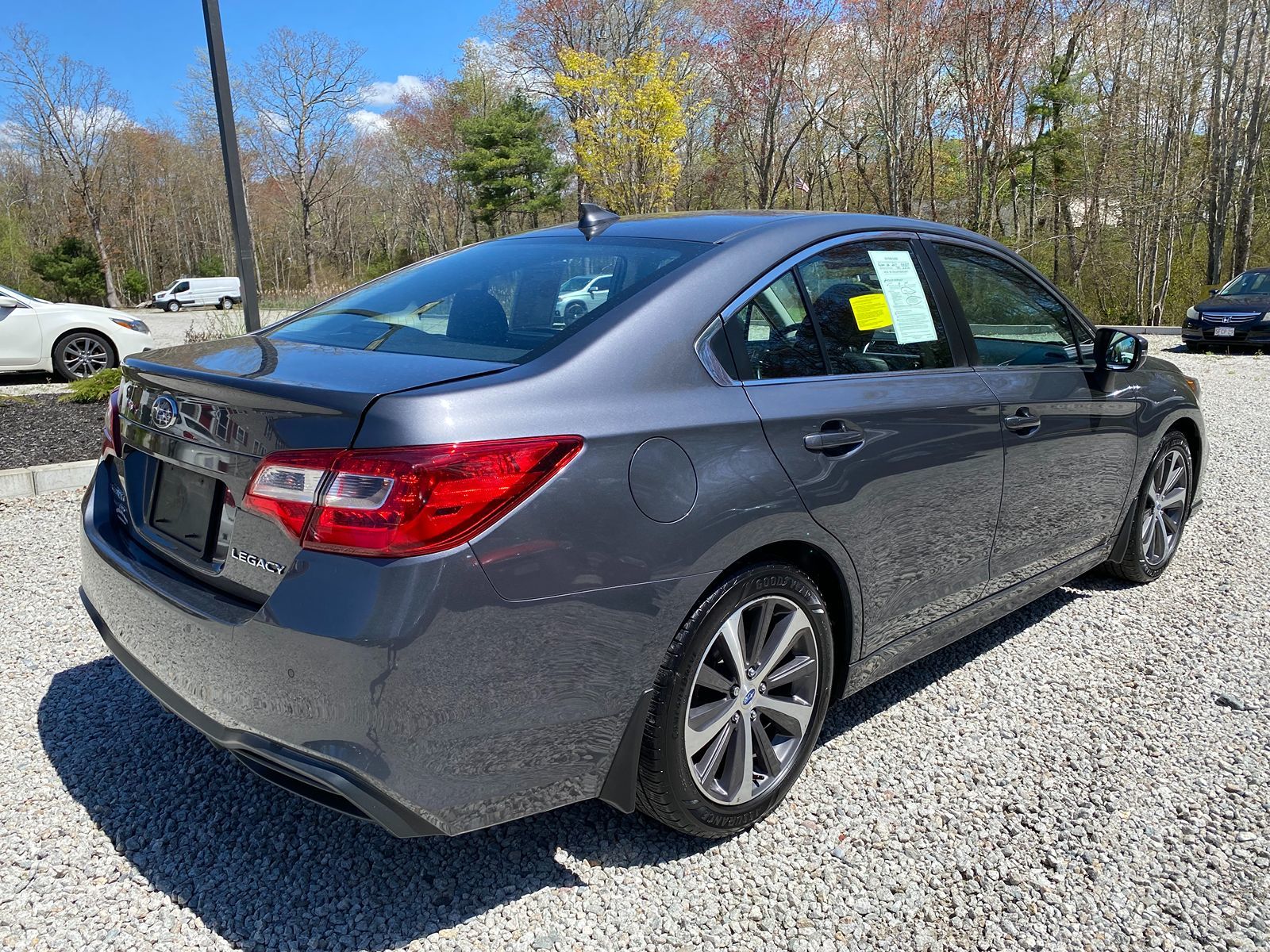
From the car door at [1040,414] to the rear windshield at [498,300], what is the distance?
4.11 ft

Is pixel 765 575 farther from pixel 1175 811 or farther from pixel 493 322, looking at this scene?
pixel 1175 811

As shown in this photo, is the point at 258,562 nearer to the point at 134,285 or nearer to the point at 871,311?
the point at 871,311

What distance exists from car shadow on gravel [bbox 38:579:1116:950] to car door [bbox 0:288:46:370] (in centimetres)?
1023

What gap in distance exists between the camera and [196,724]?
2115mm

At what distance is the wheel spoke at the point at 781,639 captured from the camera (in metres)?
2.42

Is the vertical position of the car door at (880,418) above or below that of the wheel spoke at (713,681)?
above

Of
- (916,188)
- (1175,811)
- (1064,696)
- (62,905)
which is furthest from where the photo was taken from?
(916,188)

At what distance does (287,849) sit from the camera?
244cm

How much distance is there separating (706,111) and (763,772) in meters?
36.4

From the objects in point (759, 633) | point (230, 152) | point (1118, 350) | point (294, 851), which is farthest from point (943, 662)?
point (230, 152)

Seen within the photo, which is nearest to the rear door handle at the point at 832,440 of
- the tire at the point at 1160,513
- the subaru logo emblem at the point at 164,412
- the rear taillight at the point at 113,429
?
the subaru logo emblem at the point at 164,412

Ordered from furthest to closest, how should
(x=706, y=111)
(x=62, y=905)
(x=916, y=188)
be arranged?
(x=706, y=111) → (x=916, y=188) → (x=62, y=905)

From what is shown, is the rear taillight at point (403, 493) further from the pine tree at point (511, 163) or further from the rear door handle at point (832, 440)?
the pine tree at point (511, 163)

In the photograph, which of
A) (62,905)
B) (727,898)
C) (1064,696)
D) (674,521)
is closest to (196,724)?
(62,905)
